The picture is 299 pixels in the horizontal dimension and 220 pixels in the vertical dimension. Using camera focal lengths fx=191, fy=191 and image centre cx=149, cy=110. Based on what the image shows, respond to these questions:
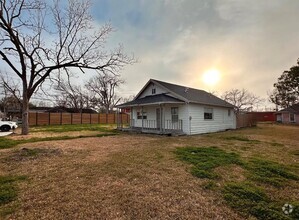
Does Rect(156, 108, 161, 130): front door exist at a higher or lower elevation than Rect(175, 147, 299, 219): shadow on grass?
higher

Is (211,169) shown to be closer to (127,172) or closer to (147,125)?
(127,172)

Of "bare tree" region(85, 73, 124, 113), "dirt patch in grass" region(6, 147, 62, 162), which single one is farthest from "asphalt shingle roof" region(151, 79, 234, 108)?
"bare tree" region(85, 73, 124, 113)

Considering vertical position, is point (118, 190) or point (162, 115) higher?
point (162, 115)

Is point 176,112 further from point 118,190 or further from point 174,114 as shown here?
point 118,190

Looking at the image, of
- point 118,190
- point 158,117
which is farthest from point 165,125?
point 118,190

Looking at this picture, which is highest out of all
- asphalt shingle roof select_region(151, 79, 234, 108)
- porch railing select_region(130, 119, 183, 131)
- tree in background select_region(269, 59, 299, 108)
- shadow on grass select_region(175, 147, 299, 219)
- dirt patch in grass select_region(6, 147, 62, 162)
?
tree in background select_region(269, 59, 299, 108)

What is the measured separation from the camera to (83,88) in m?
49.8

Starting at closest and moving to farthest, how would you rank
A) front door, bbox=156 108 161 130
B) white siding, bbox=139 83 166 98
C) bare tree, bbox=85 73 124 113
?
front door, bbox=156 108 161 130, white siding, bbox=139 83 166 98, bare tree, bbox=85 73 124 113

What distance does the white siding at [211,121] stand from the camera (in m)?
15.0

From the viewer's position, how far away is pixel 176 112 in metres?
15.5

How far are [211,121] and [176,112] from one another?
394 centimetres

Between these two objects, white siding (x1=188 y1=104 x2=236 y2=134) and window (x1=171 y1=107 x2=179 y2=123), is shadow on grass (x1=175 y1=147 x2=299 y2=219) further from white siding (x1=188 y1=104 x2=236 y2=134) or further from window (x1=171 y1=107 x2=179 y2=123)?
window (x1=171 y1=107 x2=179 y2=123)

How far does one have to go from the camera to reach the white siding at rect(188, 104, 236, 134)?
49.2 ft

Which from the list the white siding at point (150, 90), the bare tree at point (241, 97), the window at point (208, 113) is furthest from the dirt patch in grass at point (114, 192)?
the bare tree at point (241, 97)
